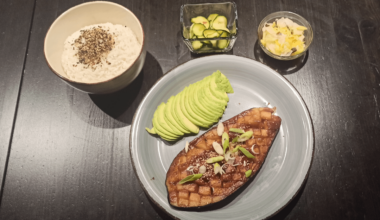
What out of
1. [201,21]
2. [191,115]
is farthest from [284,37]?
[191,115]

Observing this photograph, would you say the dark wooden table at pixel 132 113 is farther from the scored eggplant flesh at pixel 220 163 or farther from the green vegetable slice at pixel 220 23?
the scored eggplant flesh at pixel 220 163

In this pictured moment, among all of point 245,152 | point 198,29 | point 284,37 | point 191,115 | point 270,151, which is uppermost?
point 198,29

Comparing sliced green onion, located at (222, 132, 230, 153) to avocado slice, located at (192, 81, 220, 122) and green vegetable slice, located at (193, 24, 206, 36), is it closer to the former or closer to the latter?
avocado slice, located at (192, 81, 220, 122)

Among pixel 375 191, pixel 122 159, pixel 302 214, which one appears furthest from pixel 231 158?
pixel 375 191

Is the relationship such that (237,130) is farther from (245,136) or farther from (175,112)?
(175,112)

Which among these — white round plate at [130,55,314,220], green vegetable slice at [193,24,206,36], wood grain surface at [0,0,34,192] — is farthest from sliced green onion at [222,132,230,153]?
wood grain surface at [0,0,34,192]

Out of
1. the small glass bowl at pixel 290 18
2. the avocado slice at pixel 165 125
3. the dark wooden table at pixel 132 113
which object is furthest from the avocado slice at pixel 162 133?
the small glass bowl at pixel 290 18
